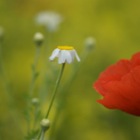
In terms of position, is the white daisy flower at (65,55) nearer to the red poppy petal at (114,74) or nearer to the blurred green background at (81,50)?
the red poppy petal at (114,74)

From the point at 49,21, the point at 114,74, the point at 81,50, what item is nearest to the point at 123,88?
the point at 114,74

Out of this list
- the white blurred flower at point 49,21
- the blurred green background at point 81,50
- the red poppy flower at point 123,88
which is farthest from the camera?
the blurred green background at point 81,50

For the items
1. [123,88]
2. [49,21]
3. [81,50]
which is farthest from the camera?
[81,50]

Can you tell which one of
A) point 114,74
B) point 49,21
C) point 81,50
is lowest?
point 81,50

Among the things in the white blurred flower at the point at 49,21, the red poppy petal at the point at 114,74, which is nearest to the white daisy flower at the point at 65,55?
the red poppy petal at the point at 114,74

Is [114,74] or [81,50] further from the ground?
[114,74]

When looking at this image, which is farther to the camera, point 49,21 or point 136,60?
point 49,21

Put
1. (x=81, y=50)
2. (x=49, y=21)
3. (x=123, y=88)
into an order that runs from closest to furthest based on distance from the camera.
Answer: (x=123, y=88) → (x=49, y=21) → (x=81, y=50)

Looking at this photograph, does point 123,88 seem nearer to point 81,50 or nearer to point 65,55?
point 65,55
